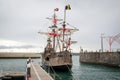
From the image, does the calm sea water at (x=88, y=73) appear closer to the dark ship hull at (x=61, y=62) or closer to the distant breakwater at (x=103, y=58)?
the dark ship hull at (x=61, y=62)

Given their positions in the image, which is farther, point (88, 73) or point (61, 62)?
point (88, 73)

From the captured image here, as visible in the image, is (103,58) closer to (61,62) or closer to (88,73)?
(88,73)

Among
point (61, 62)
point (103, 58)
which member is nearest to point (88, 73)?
point (61, 62)

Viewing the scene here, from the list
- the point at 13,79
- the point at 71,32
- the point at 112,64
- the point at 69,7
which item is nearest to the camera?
the point at 13,79

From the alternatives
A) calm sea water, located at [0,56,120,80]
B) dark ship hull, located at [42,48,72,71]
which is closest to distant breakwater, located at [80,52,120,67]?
calm sea water, located at [0,56,120,80]

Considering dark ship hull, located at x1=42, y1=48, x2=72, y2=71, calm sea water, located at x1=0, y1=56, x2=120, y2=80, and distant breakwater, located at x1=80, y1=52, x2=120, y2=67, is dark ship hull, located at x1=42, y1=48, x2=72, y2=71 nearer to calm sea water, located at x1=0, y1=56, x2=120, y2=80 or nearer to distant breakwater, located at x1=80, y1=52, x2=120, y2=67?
calm sea water, located at x1=0, y1=56, x2=120, y2=80

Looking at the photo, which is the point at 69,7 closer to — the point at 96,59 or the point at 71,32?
the point at 71,32

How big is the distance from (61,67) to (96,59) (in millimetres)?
44541

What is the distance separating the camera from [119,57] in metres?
76.8

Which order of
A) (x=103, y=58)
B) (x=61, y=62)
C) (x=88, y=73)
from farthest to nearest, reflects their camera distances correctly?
1. (x=103, y=58)
2. (x=88, y=73)
3. (x=61, y=62)

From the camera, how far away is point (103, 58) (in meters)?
90.6

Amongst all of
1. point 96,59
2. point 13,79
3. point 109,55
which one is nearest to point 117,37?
point 96,59

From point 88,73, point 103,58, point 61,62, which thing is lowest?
point 88,73

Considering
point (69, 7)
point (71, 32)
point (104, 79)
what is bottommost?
point (104, 79)
